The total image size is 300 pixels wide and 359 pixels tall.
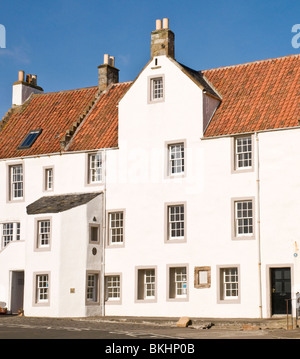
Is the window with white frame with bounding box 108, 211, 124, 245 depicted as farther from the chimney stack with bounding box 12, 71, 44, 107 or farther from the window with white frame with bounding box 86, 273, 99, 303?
the chimney stack with bounding box 12, 71, 44, 107

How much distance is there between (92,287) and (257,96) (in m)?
13.9

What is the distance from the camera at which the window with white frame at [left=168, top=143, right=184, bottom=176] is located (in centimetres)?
4022

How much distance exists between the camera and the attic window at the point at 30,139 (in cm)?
4622

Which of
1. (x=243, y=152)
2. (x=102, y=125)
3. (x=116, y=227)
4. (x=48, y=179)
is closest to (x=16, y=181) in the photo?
(x=48, y=179)

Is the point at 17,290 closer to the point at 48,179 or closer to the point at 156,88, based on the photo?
the point at 48,179

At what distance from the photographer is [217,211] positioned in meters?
38.4

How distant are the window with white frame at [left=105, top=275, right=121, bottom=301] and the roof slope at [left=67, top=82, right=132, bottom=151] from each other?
7.49 metres

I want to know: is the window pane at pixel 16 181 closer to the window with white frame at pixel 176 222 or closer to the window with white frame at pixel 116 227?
the window with white frame at pixel 116 227

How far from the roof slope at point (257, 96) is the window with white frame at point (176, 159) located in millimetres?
1846

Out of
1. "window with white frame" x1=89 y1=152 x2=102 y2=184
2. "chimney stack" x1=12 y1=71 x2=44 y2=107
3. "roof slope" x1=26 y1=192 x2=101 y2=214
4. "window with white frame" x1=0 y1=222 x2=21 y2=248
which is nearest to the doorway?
"window with white frame" x1=0 y1=222 x2=21 y2=248

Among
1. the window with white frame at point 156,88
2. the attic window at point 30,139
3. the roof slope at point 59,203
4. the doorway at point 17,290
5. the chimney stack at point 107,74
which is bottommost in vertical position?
the doorway at point 17,290

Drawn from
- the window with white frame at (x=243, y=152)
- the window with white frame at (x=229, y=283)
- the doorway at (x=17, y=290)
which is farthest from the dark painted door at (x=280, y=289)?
the doorway at (x=17, y=290)
